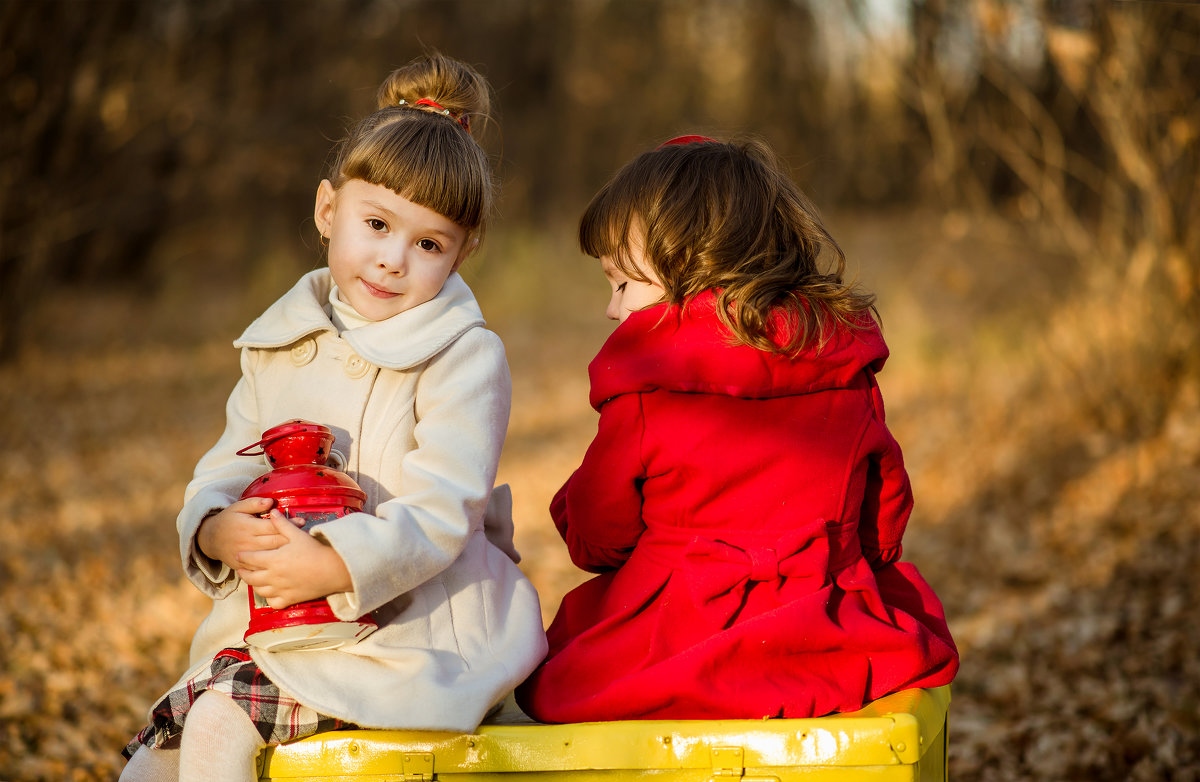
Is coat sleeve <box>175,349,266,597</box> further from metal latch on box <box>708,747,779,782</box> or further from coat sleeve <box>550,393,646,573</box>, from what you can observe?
metal latch on box <box>708,747,779,782</box>

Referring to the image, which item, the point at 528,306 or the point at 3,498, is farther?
the point at 528,306

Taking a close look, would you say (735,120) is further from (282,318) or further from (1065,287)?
(282,318)

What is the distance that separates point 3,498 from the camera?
6227 mm

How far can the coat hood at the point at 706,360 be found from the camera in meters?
2.07

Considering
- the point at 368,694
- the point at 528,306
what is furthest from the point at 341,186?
the point at 528,306

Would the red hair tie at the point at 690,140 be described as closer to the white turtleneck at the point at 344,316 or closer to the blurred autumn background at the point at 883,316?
the blurred autumn background at the point at 883,316

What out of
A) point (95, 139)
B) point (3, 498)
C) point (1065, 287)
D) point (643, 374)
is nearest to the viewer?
point (643, 374)

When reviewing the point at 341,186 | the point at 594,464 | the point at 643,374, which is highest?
the point at 341,186

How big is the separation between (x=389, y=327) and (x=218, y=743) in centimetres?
78

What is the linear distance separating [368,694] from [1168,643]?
3.30 metres

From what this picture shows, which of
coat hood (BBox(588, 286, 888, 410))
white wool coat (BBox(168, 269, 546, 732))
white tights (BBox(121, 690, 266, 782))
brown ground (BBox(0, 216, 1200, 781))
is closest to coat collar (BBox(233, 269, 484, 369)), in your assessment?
white wool coat (BBox(168, 269, 546, 732))

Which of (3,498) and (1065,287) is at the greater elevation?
(1065,287)

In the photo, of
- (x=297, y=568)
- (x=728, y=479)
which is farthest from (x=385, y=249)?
(x=728, y=479)

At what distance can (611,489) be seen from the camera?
214 cm
